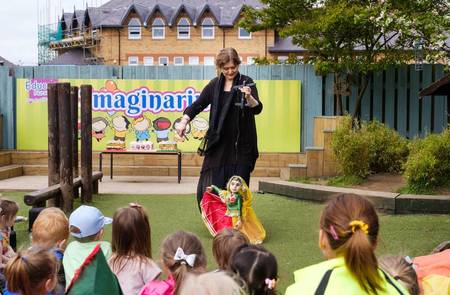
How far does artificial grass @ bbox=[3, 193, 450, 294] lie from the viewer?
7.38 m

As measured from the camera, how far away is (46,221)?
5.30 metres

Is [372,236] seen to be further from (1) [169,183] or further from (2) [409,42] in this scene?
(2) [409,42]

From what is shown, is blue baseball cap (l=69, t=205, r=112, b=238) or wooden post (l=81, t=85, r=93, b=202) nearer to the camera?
blue baseball cap (l=69, t=205, r=112, b=238)

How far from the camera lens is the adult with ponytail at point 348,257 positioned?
2842 millimetres

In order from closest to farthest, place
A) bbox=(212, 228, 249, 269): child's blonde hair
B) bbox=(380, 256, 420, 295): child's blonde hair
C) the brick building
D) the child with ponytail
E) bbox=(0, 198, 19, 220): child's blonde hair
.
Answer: bbox=(380, 256, 420, 295): child's blonde hair, the child with ponytail, bbox=(212, 228, 249, 269): child's blonde hair, bbox=(0, 198, 19, 220): child's blonde hair, the brick building

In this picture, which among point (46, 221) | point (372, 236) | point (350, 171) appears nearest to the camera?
point (372, 236)

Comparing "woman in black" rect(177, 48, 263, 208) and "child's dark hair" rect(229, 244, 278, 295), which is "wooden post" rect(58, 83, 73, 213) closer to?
"woman in black" rect(177, 48, 263, 208)

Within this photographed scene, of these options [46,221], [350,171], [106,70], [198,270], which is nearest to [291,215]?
[350,171]

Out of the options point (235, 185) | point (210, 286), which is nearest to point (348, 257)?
point (210, 286)

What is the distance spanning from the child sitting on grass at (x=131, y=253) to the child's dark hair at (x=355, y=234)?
1926 millimetres

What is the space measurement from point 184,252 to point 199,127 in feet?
40.0

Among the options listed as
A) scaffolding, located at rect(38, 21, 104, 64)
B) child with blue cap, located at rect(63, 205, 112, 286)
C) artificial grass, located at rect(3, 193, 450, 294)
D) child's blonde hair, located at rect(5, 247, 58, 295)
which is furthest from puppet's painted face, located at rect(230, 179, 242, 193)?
scaffolding, located at rect(38, 21, 104, 64)

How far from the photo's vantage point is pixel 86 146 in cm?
1185

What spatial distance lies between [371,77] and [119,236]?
12.0 meters
